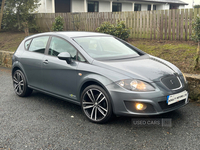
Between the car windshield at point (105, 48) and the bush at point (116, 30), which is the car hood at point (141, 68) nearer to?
the car windshield at point (105, 48)

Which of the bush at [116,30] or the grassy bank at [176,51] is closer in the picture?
the grassy bank at [176,51]

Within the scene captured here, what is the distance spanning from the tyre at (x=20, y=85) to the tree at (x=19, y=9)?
41.1 feet

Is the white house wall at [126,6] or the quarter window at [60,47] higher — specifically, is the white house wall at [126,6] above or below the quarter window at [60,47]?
above

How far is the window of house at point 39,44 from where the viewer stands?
209 inches

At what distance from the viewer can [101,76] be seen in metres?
4.00

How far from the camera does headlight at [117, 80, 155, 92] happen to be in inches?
147

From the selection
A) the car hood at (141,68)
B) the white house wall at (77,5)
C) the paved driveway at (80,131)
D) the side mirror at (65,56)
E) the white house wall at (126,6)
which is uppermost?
the white house wall at (126,6)

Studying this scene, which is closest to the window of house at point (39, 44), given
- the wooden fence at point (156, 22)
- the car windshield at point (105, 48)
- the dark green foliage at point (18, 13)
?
the car windshield at point (105, 48)

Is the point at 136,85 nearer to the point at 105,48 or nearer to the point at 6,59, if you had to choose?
the point at 105,48

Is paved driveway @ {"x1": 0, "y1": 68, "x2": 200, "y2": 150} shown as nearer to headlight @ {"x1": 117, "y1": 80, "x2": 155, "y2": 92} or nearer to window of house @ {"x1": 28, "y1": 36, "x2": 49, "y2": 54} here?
headlight @ {"x1": 117, "y1": 80, "x2": 155, "y2": 92}

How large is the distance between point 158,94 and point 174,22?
7792 mm

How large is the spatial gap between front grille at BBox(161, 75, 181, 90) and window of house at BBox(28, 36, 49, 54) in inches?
109

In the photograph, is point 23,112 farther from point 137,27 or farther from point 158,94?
point 137,27

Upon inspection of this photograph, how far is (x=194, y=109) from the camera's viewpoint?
4.83 metres
